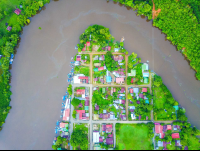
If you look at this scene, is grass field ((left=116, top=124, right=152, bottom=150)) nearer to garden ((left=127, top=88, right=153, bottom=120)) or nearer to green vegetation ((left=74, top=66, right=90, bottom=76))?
garden ((left=127, top=88, right=153, bottom=120))

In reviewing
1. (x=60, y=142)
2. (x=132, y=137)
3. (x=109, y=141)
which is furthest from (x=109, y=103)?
(x=60, y=142)

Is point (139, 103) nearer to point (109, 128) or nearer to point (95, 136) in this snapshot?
point (109, 128)

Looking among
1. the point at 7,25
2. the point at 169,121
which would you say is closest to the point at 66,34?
the point at 7,25

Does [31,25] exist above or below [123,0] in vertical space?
Answer: below

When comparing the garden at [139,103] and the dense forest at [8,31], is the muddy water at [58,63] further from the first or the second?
the garden at [139,103]

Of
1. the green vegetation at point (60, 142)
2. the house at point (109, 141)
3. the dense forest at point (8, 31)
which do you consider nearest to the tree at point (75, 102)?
the green vegetation at point (60, 142)

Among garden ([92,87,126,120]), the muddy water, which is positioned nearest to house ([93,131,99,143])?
garden ([92,87,126,120])

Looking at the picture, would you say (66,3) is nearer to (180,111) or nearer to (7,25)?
(7,25)
